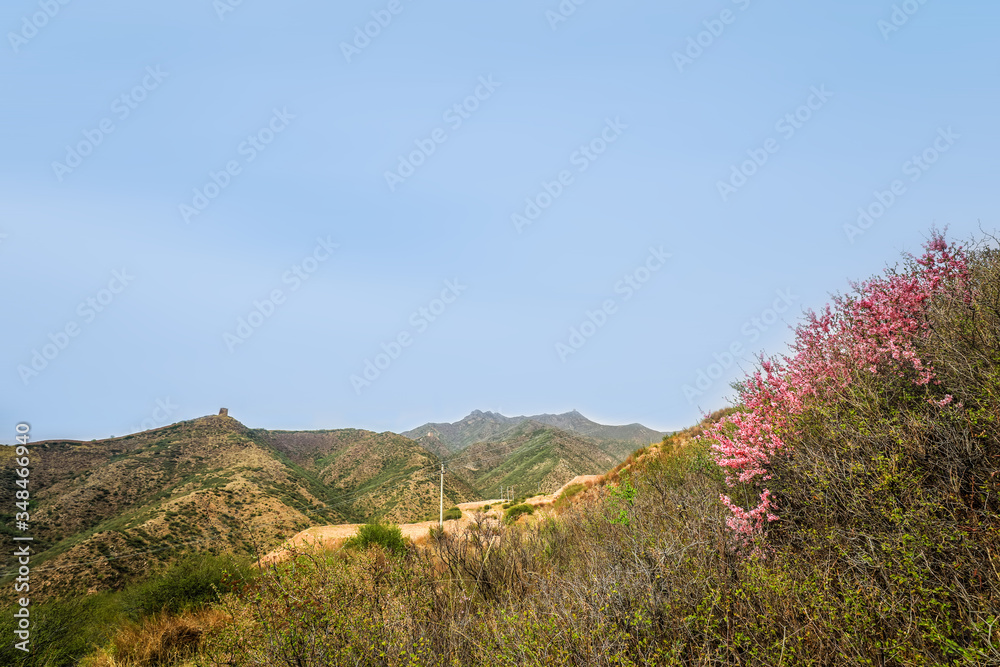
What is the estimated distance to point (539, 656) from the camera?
3510 millimetres

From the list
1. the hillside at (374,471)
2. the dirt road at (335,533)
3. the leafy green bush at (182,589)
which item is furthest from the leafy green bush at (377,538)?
the hillside at (374,471)

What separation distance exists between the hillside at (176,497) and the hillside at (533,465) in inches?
623

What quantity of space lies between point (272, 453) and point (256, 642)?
81056 mm

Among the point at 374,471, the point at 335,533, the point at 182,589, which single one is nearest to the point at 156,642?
the point at 182,589

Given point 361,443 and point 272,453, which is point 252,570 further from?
point 361,443

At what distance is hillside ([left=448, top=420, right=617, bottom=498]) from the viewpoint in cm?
8619

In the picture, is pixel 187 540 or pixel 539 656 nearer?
pixel 539 656

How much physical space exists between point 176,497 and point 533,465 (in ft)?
232

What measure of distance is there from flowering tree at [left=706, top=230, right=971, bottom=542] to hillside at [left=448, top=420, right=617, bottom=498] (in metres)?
72.0

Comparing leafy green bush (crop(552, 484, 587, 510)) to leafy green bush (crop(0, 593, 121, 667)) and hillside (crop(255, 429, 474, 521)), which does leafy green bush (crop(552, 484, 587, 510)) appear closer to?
leafy green bush (crop(0, 593, 121, 667))

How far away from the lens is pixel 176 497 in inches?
1930

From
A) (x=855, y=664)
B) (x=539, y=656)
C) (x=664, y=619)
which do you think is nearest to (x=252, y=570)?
(x=539, y=656)

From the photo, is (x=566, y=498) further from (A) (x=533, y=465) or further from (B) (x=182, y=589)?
(A) (x=533, y=465)

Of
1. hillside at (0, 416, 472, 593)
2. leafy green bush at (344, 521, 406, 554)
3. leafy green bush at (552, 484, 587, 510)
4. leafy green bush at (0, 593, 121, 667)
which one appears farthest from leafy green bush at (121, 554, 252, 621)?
hillside at (0, 416, 472, 593)
